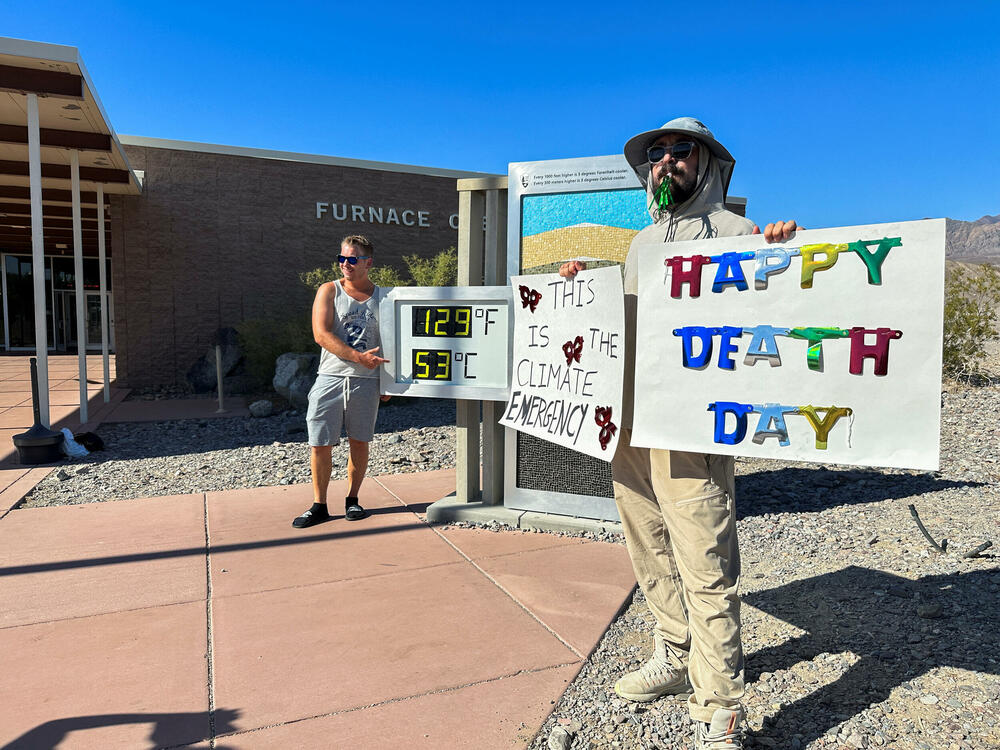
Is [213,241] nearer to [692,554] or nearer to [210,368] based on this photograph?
[210,368]

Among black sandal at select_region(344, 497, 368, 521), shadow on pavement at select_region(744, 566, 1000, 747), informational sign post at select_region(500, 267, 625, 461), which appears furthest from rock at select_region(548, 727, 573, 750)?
black sandal at select_region(344, 497, 368, 521)

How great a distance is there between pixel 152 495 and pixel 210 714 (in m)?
3.71

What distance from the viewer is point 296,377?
1084 cm

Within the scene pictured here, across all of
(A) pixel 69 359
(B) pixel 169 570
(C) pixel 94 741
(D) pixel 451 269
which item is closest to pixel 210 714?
(C) pixel 94 741

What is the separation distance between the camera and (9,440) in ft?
25.3

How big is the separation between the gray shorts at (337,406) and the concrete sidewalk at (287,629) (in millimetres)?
670

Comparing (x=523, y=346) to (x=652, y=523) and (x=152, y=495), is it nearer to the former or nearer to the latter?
(x=652, y=523)

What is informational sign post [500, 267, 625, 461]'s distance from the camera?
2668 millimetres

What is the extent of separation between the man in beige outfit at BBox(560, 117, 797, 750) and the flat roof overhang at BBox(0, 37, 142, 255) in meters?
7.38

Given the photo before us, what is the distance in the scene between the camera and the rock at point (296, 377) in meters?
10.5

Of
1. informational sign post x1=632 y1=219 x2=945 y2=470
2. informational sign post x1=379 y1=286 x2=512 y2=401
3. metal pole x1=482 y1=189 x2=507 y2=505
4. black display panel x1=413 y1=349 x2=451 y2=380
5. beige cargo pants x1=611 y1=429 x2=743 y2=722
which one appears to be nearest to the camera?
informational sign post x1=632 y1=219 x2=945 y2=470

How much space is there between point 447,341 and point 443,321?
0.46ft

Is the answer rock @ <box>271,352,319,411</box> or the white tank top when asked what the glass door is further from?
the white tank top

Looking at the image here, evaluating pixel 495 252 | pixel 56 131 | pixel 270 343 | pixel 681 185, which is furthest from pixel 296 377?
pixel 681 185
